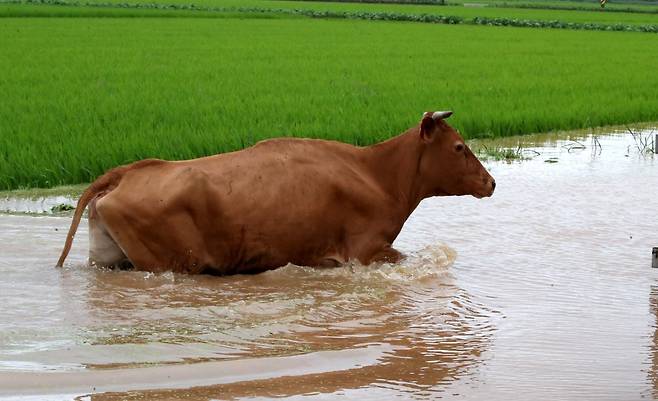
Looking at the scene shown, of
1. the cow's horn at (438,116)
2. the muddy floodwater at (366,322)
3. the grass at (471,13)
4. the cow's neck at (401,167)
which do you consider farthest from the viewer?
the grass at (471,13)

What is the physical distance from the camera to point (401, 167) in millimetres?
6566

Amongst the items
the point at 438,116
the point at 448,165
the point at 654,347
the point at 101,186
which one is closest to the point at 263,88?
the point at 448,165

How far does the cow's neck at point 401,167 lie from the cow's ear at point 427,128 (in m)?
0.05

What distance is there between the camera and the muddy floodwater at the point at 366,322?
437cm

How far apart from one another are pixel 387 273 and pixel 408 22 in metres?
37.2

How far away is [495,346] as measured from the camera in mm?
4984

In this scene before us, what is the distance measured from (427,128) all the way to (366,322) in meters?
1.58

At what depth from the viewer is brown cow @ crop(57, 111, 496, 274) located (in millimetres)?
5945

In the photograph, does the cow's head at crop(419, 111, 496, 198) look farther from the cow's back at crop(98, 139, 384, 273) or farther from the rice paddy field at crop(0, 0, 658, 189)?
the rice paddy field at crop(0, 0, 658, 189)

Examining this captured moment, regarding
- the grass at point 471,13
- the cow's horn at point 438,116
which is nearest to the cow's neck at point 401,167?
the cow's horn at point 438,116

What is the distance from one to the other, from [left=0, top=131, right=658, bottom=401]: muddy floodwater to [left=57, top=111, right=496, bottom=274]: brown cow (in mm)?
114

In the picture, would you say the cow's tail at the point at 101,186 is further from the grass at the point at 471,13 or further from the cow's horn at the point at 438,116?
the grass at the point at 471,13

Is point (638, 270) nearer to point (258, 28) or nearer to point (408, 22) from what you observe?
point (258, 28)

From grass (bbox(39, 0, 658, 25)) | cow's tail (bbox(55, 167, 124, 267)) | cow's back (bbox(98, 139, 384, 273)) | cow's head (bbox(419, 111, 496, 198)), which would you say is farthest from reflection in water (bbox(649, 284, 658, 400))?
grass (bbox(39, 0, 658, 25))
